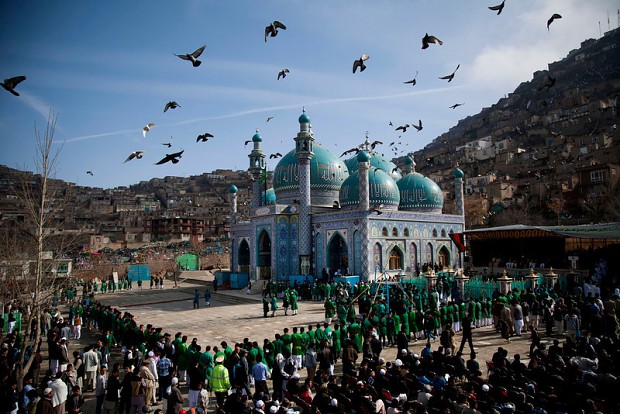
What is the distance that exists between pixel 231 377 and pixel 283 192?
2797 cm

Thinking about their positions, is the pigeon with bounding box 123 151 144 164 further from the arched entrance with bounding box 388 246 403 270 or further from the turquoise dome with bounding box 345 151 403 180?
the turquoise dome with bounding box 345 151 403 180

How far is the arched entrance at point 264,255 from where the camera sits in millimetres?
35156

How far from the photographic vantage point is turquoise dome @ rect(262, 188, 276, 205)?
39.5 meters

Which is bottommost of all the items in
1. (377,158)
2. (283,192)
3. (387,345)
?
(387,345)

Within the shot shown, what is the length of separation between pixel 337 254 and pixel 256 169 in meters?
12.0

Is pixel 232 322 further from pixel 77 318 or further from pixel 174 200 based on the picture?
pixel 174 200

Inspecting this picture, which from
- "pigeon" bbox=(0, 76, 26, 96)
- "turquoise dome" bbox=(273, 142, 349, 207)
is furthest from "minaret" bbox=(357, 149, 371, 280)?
"pigeon" bbox=(0, 76, 26, 96)

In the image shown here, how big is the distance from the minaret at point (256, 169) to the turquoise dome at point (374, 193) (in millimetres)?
8374

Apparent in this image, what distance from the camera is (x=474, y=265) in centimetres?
3453

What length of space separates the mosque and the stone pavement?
514 centimetres

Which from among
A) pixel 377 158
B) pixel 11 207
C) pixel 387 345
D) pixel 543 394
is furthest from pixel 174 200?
pixel 543 394

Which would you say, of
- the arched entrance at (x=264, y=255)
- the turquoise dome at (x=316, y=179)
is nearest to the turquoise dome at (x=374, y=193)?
the turquoise dome at (x=316, y=179)

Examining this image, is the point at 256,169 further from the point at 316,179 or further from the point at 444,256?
the point at 444,256

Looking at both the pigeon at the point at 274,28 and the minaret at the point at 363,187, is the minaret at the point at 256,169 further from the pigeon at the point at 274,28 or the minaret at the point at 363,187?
the pigeon at the point at 274,28
